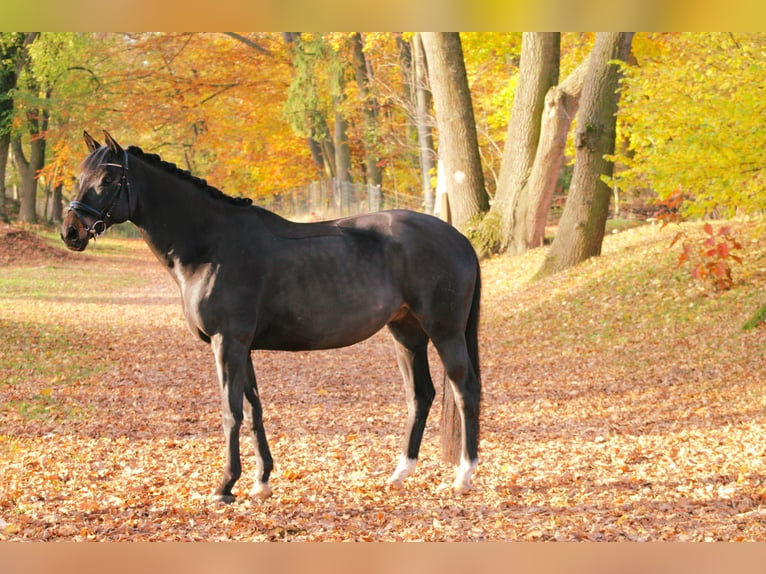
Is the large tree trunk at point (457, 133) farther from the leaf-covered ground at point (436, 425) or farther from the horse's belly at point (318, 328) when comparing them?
the horse's belly at point (318, 328)

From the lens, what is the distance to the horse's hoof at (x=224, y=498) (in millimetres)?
5352

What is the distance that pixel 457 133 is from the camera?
65.5 ft

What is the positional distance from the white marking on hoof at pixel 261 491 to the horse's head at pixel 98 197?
5.92 feet

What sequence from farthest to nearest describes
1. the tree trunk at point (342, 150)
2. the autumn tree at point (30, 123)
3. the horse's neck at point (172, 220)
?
the tree trunk at point (342, 150) → the autumn tree at point (30, 123) → the horse's neck at point (172, 220)

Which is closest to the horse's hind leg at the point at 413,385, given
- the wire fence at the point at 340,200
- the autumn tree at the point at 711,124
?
the autumn tree at the point at 711,124

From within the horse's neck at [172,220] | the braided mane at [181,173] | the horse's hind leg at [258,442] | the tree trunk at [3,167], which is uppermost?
the braided mane at [181,173]

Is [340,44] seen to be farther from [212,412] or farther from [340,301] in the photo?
[340,301]

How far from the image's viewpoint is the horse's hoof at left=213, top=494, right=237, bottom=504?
5.35 metres

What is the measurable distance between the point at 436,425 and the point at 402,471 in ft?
7.43

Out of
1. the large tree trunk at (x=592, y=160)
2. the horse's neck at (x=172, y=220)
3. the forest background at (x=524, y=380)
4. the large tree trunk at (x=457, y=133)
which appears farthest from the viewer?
the large tree trunk at (x=457, y=133)

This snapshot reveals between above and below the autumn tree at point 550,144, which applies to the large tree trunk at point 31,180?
below

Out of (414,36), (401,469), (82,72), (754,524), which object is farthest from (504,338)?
(82,72)

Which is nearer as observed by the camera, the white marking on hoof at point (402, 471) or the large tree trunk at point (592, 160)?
the white marking on hoof at point (402, 471)

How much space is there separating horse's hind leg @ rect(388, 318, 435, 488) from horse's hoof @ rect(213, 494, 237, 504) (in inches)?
43.8
